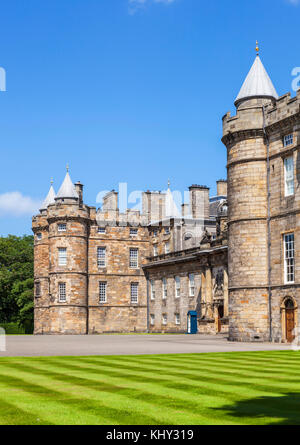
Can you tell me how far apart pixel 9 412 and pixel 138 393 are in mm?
2501

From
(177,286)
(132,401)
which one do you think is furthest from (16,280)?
(132,401)

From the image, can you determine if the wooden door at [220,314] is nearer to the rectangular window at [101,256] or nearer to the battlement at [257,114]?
the rectangular window at [101,256]

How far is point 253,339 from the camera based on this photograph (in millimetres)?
32625

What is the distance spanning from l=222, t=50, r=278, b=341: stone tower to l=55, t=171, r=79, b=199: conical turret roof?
29237 mm

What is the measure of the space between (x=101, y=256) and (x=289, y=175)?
32605mm

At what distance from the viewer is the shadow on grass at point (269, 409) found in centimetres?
830

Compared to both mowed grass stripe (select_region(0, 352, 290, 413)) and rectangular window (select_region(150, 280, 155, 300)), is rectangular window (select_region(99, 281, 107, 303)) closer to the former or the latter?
rectangular window (select_region(150, 280, 155, 300))

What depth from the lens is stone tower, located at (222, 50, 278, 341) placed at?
1297 inches

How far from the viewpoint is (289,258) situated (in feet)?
105

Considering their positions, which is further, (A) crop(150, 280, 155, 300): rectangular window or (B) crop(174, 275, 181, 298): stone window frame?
(A) crop(150, 280, 155, 300): rectangular window

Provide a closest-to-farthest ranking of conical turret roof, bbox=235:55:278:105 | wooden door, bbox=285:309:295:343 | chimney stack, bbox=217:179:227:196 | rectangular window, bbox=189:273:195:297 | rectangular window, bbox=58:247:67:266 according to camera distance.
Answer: wooden door, bbox=285:309:295:343
conical turret roof, bbox=235:55:278:105
rectangular window, bbox=189:273:195:297
rectangular window, bbox=58:247:67:266
chimney stack, bbox=217:179:227:196

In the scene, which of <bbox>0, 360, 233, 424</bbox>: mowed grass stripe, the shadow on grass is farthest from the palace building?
the shadow on grass

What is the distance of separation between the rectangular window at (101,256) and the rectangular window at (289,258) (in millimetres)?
31951

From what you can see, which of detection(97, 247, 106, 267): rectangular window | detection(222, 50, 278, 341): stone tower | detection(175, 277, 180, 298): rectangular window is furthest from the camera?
detection(97, 247, 106, 267): rectangular window
